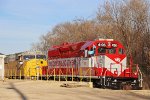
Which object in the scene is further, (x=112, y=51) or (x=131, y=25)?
(x=131, y=25)

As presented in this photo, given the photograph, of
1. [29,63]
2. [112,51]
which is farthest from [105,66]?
[29,63]

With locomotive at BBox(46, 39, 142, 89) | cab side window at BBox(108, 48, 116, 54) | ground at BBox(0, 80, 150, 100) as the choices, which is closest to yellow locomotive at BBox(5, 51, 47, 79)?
locomotive at BBox(46, 39, 142, 89)

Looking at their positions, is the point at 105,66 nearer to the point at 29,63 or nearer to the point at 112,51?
the point at 112,51

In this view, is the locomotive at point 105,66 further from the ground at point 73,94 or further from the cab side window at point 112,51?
the ground at point 73,94

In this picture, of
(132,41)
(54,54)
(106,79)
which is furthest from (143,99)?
(132,41)

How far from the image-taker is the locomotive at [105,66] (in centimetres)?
2441

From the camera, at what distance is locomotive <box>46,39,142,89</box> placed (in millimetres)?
24406

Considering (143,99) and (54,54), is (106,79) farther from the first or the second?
(54,54)

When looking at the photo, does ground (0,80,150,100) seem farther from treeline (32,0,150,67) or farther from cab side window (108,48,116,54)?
treeline (32,0,150,67)

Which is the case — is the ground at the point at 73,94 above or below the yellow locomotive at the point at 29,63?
below

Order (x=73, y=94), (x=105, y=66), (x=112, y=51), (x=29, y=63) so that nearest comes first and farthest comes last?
(x=73, y=94)
(x=105, y=66)
(x=112, y=51)
(x=29, y=63)

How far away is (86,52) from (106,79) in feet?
9.63

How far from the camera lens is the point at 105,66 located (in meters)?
24.5

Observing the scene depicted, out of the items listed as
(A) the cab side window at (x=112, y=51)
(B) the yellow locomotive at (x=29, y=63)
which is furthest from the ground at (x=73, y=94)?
(B) the yellow locomotive at (x=29, y=63)
